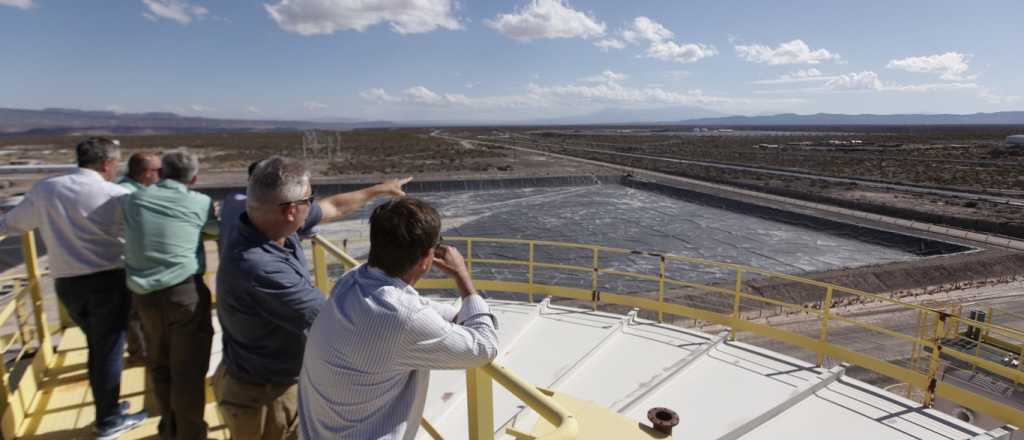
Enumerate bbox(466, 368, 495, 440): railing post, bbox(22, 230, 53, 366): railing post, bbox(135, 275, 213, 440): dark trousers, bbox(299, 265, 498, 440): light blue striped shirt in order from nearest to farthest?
1. bbox(299, 265, 498, 440): light blue striped shirt
2. bbox(466, 368, 495, 440): railing post
3. bbox(135, 275, 213, 440): dark trousers
4. bbox(22, 230, 53, 366): railing post

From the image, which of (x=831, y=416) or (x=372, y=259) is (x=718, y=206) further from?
(x=372, y=259)

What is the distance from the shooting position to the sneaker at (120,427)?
3.72m

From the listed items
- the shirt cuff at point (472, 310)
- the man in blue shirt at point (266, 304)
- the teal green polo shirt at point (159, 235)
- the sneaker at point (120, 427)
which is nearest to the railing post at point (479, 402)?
the shirt cuff at point (472, 310)

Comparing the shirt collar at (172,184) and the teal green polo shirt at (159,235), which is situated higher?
the shirt collar at (172,184)

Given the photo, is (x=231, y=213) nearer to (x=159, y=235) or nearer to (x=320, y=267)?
(x=159, y=235)

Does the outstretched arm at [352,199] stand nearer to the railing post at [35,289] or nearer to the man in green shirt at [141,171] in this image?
the man in green shirt at [141,171]

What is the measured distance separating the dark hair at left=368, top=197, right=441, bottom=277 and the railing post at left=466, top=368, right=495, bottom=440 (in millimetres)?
681

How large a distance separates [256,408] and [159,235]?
1340mm

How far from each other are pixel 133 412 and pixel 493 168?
53849 millimetres

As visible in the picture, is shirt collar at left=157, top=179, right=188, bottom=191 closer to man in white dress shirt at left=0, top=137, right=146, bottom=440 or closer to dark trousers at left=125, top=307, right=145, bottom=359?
man in white dress shirt at left=0, top=137, right=146, bottom=440

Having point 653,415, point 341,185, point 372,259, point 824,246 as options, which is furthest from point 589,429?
point 341,185

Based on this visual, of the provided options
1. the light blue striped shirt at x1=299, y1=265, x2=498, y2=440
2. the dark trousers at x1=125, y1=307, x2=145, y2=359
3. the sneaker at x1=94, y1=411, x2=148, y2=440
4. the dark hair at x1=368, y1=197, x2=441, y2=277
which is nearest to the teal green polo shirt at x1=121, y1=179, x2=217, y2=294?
the sneaker at x1=94, y1=411, x2=148, y2=440

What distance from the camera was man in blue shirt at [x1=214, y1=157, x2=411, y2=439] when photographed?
2324 millimetres

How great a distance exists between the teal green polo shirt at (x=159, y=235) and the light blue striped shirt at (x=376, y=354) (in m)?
1.84
